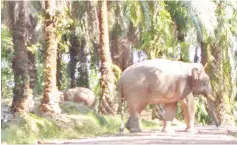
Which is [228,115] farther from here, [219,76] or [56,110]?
[56,110]

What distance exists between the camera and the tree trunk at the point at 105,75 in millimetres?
15945

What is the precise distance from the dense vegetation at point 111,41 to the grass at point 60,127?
0.09m

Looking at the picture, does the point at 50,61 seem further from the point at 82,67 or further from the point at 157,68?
the point at 82,67

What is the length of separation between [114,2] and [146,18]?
3.04 metres

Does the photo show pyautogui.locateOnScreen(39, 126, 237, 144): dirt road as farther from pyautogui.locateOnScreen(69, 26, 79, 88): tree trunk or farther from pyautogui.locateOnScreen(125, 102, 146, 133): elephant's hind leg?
pyautogui.locateOnScreen(69, 26, 79, 88): tree trunk

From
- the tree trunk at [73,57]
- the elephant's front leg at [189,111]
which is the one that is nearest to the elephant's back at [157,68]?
the elephant's front leg at [189,111]

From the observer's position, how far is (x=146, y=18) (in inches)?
650

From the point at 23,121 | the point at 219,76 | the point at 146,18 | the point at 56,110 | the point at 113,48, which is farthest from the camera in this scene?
the point at 113,48

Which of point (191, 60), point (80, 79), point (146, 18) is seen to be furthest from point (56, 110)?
point (80, 79)

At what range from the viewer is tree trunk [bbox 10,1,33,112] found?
489 inches

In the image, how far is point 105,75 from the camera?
16.1 meters

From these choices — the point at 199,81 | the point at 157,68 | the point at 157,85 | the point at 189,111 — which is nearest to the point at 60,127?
the point at 157,85

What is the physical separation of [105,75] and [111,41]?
720cm

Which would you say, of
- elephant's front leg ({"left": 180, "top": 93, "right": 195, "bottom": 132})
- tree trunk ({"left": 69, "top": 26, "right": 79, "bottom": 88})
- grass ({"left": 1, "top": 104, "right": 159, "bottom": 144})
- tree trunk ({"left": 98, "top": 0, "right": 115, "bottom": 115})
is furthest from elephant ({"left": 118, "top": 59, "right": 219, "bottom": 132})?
tree trunk ({"left": 69, "top": 26, "right": 79, "bottom": 88})
